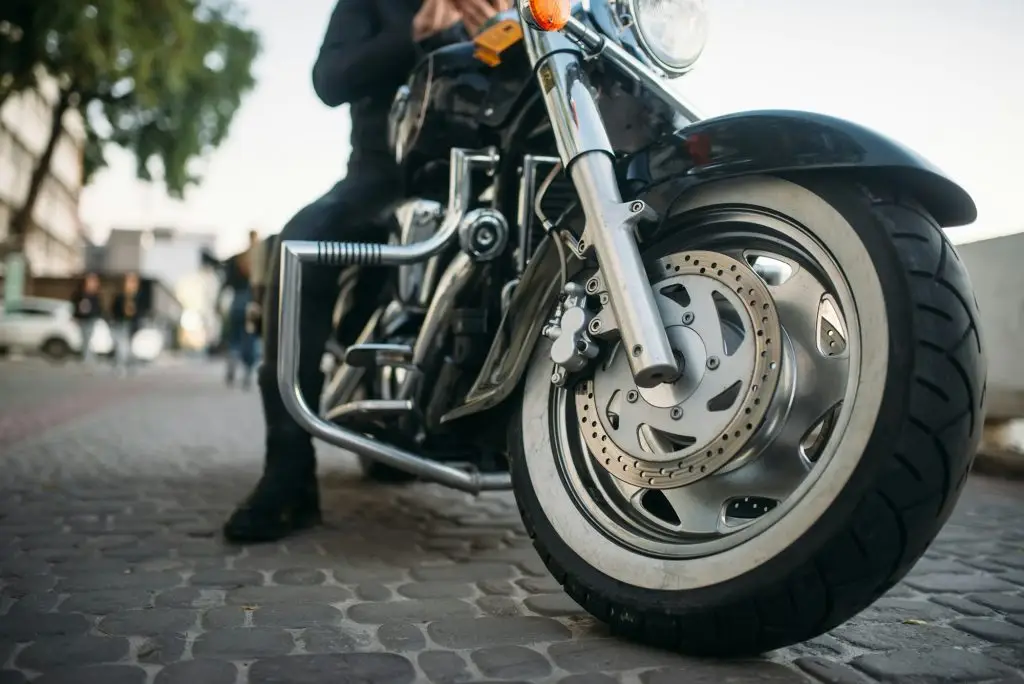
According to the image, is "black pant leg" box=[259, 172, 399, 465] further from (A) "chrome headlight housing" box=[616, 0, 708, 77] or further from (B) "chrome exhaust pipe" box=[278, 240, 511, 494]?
(A) "chrome headlight housing" box=[616, 0, 708, 77]

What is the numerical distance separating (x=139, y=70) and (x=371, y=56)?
13955 mm

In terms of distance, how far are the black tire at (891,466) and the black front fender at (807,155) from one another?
0.15 feet

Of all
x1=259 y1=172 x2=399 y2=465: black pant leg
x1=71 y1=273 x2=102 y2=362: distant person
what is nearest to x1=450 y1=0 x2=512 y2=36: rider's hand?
x1=259 y1=172 x2=399 y2=465: black pant leg

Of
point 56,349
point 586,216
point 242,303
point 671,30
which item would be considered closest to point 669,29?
point 671,30

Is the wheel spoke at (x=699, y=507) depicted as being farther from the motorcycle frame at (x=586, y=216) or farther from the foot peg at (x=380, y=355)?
the foot peg at (x=380, y=355)

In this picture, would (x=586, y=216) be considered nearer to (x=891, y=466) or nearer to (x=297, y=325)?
(x=891, y=466)

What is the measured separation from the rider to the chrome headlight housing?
717 millimetres

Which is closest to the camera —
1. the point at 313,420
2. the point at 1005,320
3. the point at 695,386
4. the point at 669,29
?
the point at 695,386

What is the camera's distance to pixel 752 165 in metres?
1.72

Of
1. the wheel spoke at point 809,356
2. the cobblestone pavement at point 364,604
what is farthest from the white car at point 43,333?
the wheel spoke at point 809,356

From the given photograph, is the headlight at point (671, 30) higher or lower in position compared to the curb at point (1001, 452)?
higher

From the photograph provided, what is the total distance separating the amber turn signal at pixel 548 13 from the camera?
189 cm

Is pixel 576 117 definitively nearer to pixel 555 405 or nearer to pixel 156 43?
pixel 555 405

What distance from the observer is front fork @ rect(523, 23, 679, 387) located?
1733mm
